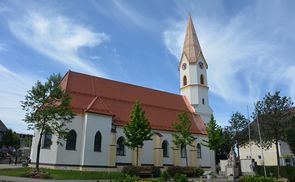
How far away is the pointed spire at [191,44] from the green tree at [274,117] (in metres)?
19.7

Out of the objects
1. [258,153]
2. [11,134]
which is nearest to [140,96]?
[258,153]

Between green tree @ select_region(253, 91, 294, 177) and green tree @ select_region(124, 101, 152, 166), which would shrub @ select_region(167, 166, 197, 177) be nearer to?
green tree @ select_region(124, 101, 152, 166)

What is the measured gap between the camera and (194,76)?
51.5 meters

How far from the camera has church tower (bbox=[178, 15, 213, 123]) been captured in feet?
167

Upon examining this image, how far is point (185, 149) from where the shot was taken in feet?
145

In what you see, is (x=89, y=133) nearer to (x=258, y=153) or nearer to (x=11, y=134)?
(x=258, y=153)

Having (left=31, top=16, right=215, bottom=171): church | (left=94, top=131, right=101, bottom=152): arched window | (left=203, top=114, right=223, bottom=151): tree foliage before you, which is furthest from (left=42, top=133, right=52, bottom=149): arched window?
(left=203, top=114, right=223, bottom=151): tree foliage

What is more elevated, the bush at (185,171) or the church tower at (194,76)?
the church tower at (194,76)

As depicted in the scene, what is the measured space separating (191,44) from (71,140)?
30.5 meters

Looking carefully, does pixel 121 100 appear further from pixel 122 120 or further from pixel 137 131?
pixel 137 131

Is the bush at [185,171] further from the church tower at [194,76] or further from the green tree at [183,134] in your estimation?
the church tower at [194,76]

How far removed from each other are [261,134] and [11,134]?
189 ft

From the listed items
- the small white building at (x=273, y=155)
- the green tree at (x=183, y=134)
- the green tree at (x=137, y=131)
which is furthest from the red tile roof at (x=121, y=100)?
the small white building at (x=273, y=155)

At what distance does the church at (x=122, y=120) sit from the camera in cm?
3316
